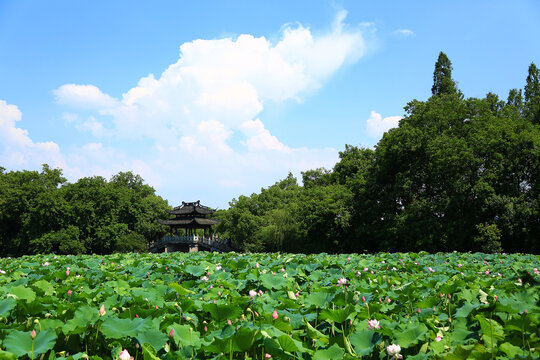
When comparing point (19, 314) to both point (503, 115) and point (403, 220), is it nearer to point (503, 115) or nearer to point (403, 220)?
point (403, 220)

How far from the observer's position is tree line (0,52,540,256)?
69.9ft

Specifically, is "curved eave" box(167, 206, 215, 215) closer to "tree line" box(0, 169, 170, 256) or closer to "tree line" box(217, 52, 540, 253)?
"tree line" box(0, 169, 170, 256)

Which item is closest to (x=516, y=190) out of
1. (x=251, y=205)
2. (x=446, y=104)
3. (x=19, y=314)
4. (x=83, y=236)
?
(x=446, y=104)

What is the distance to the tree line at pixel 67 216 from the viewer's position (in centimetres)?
4022

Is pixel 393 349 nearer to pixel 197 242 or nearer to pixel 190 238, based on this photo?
pixel 197 242

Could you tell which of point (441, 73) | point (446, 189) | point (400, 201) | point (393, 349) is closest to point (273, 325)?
point (393, 349)

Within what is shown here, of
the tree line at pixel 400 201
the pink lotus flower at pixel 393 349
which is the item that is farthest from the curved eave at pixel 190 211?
the pink lotus flower at pixel 393 349

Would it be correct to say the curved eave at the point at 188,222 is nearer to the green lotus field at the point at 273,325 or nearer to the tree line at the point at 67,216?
the tree line at the point at 67,216

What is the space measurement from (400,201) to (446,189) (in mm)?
3796

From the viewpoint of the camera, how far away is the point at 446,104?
2536cm

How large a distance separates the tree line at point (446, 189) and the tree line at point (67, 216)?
20.8 meters

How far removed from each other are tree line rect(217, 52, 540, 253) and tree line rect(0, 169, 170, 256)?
20.8m

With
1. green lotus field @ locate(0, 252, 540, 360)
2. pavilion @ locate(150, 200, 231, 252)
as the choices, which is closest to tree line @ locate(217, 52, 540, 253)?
pavilion @ locate(150, 200, 231, 252)

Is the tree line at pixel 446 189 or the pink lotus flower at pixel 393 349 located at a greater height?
the tree line at pixel 446 189
